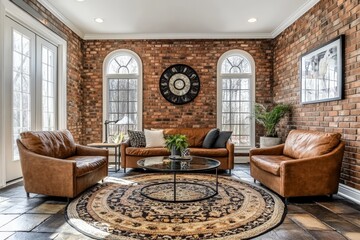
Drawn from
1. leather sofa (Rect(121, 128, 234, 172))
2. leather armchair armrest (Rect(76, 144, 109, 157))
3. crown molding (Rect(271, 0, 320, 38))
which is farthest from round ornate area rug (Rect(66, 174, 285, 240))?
crown molding (Rect(271, 0, 320, 38))

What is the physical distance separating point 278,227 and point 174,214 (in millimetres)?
1035

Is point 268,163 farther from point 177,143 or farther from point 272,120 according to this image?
point 272,120

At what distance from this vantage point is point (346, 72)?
352 centimetres

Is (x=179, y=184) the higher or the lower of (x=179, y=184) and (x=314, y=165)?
the lower

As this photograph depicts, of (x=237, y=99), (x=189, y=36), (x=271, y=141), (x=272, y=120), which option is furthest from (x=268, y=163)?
(x=189, y=36)

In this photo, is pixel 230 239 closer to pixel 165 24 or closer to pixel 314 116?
pixel 314 116

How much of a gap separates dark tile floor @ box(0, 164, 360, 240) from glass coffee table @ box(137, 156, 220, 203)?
1023mm

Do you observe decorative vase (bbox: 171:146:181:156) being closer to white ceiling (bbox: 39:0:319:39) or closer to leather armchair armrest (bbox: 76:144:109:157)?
leather armchair armrest (bbox: 76:144:109:157)

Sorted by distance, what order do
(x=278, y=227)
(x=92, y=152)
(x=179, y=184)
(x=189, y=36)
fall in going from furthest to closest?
(x=189, y=36) → (x=92, y=152) → (x=179, y=184) → (x=278, y=227)

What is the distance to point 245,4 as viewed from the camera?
178 inches

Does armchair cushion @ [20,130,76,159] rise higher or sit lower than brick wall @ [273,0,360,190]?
lower

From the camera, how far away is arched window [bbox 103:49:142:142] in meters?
6.32

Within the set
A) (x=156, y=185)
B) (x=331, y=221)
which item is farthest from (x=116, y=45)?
(x=331, y=221)

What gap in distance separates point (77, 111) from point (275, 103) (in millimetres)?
4626
